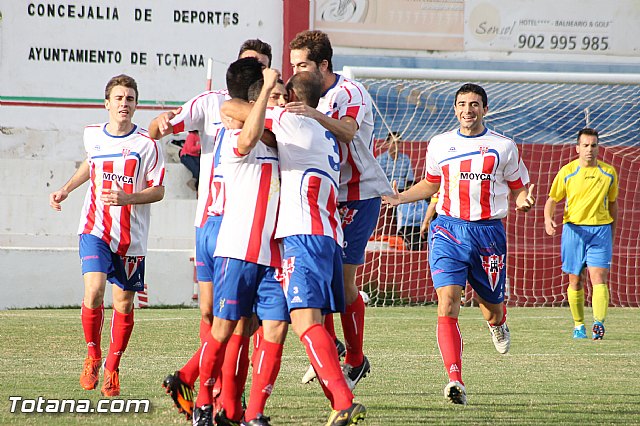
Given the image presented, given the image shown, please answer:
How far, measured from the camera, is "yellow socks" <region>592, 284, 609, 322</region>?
11098 millimetres

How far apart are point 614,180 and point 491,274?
5.37 m

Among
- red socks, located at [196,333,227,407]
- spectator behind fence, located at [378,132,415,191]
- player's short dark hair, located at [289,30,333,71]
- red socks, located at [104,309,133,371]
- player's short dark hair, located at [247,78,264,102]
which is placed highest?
player's short dark hair, located at [289,30,333,71]

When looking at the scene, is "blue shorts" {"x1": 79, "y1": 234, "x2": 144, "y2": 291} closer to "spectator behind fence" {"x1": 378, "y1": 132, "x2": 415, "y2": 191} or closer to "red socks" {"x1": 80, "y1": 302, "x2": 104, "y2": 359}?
"red socks" {"x1": 80, "y1": 302, "x2": 104, "y2": 359}

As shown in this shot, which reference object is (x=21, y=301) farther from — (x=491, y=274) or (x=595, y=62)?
(x=595, y=62)

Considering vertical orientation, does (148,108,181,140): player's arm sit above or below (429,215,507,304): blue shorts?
above

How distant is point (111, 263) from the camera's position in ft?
23.0

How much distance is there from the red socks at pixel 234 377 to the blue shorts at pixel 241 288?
0.27 meters

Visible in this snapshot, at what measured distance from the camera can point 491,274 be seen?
6.95 meters

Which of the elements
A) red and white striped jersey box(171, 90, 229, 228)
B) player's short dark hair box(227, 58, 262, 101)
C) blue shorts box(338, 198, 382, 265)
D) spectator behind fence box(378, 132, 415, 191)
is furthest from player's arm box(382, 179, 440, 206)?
spectator behind fence box(378, 132, 415, 191)

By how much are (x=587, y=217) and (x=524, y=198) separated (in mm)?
5011

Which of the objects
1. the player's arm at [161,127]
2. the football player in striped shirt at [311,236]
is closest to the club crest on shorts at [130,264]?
the player's arm at [161,127]

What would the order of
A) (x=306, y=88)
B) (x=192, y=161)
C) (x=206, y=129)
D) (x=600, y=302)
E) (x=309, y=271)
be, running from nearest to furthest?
(x=309, y=271) < (x=306, y=88) < (x=206, y=129) < (x=600, y=302) < (x=192, y=161)

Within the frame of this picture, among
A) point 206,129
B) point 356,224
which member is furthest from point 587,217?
point 206,129

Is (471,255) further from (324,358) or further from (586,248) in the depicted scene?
(586,248)
